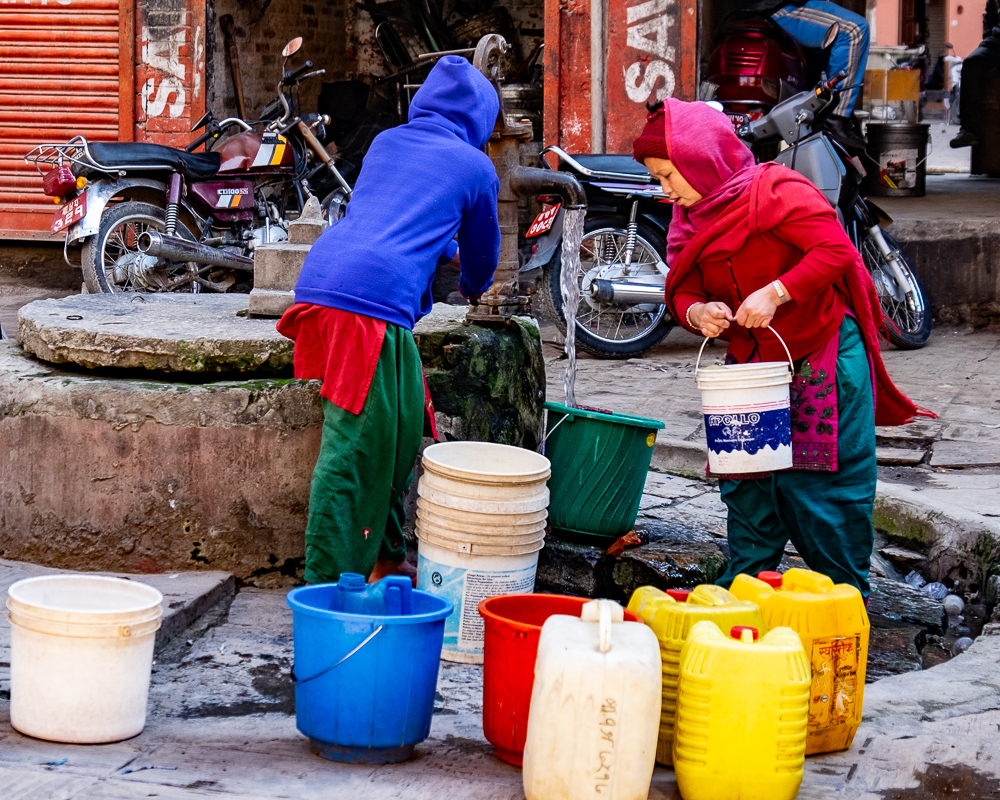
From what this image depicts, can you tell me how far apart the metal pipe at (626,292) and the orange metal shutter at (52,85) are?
183 inches

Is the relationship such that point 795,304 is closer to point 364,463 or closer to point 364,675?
point 364,463

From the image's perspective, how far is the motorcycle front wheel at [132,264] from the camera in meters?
7.70

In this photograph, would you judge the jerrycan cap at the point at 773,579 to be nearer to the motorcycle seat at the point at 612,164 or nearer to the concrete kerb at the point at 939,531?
the concrete kerb at the point at 939,531

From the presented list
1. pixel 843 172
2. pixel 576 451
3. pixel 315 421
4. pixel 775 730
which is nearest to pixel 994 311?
pixel 843 172

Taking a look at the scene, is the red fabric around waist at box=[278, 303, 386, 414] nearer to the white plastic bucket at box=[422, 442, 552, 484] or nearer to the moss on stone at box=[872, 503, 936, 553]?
the white plastic bucket at box=[422, 442, 552, 484]

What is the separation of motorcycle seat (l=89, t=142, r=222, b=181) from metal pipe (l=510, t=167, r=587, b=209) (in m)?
4.62

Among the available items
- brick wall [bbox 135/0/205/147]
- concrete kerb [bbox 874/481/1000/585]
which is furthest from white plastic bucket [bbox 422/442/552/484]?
brick wall [bbox 135/0/205/147]

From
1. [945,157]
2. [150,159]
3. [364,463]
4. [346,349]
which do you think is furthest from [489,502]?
[945,157]

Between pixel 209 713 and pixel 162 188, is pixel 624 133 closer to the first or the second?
pixel 162 188

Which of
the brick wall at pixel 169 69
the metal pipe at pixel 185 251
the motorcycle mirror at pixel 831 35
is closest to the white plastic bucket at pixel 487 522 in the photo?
the metal pipe at pixel 185 251

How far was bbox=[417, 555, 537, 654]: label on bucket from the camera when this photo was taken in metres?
3.18

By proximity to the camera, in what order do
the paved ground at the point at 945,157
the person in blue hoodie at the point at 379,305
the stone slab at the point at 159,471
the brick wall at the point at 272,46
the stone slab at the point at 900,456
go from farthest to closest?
1. the paved ground at the point at 945,157
2. the brick wall at the point at 272,46
3. the stone slab at the point at 900,456
4. the stone slab at the point at 159,471
5. the person in blue hoodie at the point at 379,305

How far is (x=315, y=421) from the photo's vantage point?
11.8 feet

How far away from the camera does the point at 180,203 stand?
315 inches
